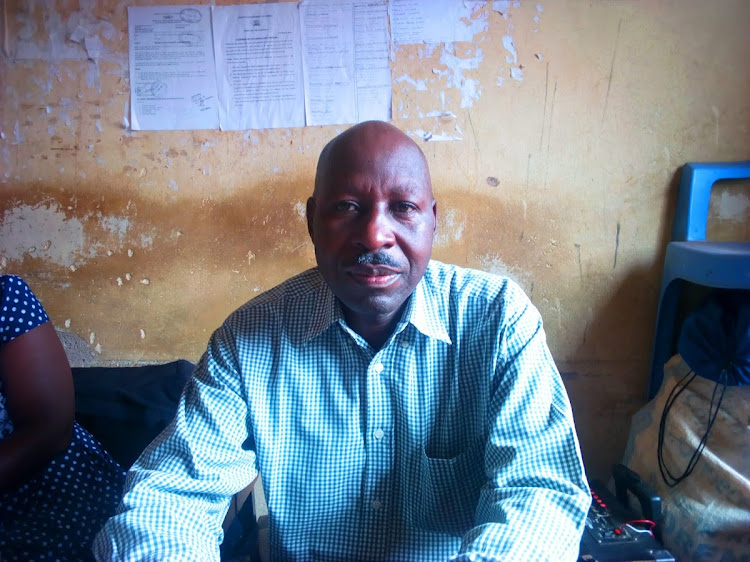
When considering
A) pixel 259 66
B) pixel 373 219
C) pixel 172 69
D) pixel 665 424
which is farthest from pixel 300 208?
pixel 665 424

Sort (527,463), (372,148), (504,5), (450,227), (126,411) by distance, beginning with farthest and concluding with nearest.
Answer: (450,227) → (504,5) → (126,411) → (372,148) → (527,463)

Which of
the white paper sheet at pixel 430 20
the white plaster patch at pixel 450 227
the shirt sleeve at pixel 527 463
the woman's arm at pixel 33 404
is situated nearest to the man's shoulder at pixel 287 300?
the shirt sleeve at pixel 527 463

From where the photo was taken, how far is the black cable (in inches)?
53.5

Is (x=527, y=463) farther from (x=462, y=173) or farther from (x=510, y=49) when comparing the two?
(x=510, y=49)

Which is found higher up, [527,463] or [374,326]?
[374,326]

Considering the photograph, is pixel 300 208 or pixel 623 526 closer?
pixel 623 526

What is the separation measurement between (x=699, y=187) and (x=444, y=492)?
1223 millimetres

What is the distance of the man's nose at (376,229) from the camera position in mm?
950

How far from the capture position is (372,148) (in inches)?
38.7

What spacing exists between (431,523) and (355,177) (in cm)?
68

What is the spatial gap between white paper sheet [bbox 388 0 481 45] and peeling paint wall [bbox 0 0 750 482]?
0.03m

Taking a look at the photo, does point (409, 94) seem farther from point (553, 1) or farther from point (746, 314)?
point (746, 314)

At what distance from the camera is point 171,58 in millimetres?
1652

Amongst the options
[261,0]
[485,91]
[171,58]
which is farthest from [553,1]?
[171,58]
